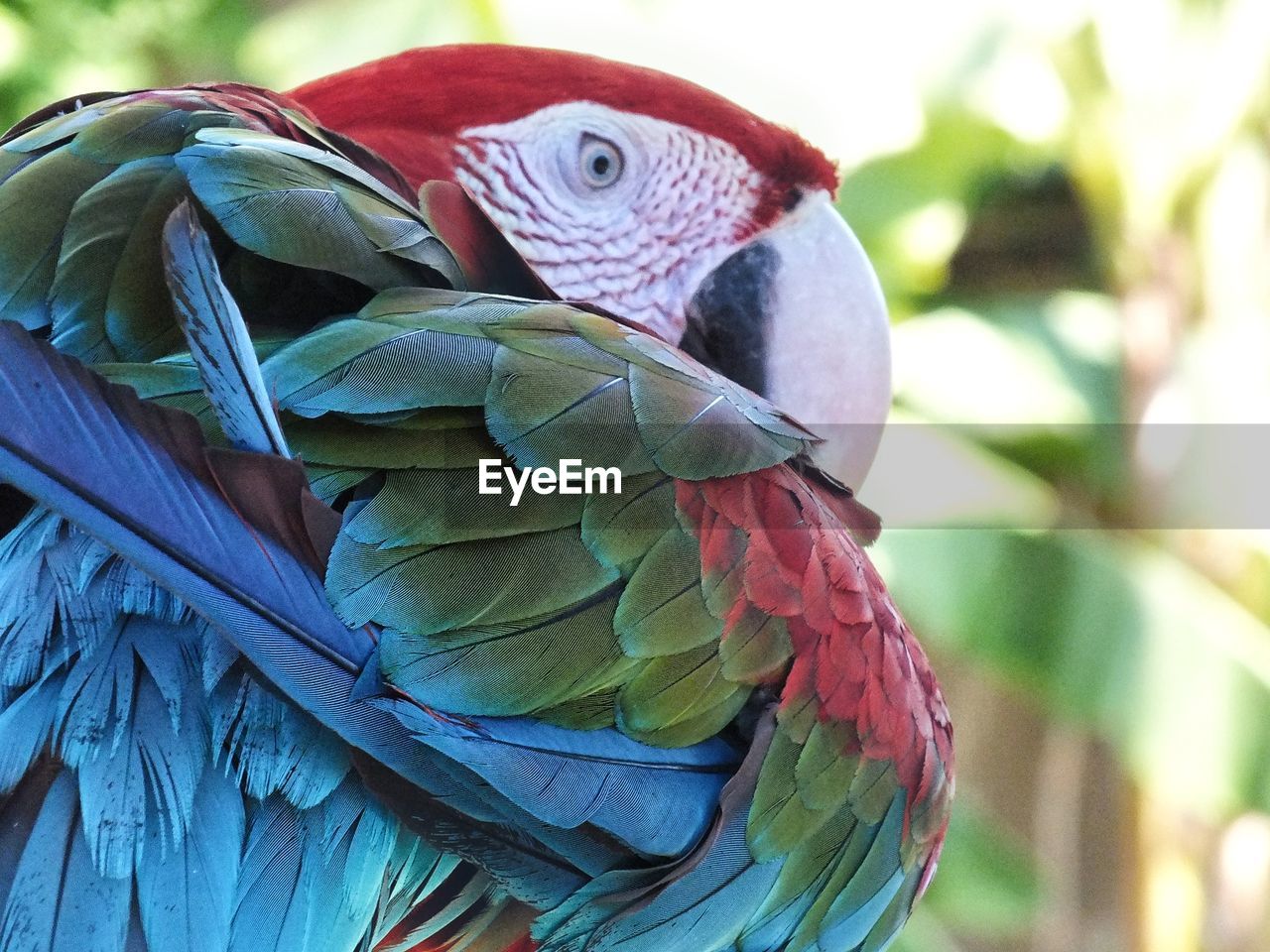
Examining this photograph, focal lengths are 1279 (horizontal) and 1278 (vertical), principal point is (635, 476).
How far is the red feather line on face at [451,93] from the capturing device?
771mm

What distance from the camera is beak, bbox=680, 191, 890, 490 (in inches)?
30.5

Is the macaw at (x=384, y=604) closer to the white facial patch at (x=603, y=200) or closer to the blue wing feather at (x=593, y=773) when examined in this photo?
the blue wing feather at (x=593, y=773)

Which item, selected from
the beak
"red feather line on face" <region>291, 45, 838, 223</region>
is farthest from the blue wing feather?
"red feather line on face" <region>291, 45, 838, 223</region>

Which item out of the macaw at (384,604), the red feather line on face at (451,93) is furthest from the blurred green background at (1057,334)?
the macaw at (384,604)

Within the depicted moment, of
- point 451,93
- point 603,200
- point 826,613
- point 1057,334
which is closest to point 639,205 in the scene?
point 603,200

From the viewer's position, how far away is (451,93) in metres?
0.77

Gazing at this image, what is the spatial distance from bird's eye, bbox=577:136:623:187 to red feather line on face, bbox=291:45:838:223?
0.02 m

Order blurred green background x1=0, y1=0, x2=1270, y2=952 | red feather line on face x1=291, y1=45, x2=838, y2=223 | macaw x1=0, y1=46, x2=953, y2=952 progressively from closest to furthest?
macaw x1=0, y1=46, x2=953, y2=952, red feather line on face x1=291, y1=45, x2=838, y2=223, blurred green background x1=0, y1=0, x2=1270, y2=952

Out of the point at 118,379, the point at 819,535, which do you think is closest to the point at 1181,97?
the point at 819,535

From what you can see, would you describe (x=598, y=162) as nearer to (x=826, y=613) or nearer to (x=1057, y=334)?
(x=826, y=613)

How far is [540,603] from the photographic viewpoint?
0.45 m

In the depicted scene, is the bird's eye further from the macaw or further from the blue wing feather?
the blue wing feather

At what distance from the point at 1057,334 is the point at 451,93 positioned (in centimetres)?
215

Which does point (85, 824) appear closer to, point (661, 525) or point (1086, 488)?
point (661, 525)
